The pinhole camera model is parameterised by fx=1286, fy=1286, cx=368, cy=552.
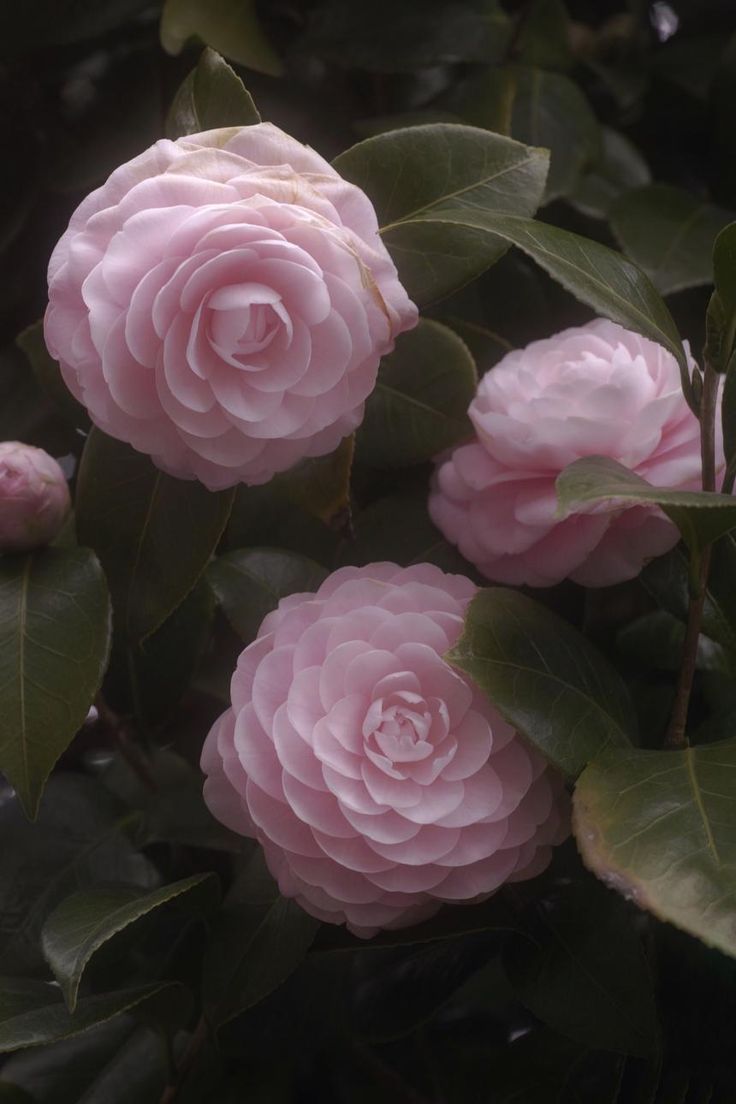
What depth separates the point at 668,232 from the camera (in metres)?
0.85

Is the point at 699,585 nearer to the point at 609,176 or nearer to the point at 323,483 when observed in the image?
the point at 323,483

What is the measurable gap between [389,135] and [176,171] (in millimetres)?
126

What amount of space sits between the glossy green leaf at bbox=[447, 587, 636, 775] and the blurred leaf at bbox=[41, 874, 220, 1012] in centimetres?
17

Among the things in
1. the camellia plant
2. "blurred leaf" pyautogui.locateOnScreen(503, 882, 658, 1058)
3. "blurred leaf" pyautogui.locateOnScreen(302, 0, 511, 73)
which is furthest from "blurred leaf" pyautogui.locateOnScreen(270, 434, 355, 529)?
"blurred leaf" pyautogui.locateOnScreen(302, 0, 511, 73)

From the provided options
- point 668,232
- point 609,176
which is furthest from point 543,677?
point 609,176

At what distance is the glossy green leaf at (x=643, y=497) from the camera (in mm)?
458

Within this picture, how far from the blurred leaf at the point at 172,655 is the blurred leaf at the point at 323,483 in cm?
11

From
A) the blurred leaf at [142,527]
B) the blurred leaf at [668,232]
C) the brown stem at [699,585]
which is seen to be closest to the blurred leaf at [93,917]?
the blurred leaf at [142,527]

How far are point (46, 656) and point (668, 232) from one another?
0.50 m

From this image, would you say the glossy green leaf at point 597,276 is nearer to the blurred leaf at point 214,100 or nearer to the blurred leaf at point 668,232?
the blurred leaf at point 214,100

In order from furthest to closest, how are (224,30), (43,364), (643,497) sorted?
(224,30) → (43,364) → (643,497)

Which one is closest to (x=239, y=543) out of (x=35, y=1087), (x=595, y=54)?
(x=35, y=1087)

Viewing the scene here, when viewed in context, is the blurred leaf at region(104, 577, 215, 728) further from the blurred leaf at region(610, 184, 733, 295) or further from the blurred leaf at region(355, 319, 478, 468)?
the blurred leaf at region(610, 184, 733, 295)

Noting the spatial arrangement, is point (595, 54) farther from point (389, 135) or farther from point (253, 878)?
point (253, 878)
